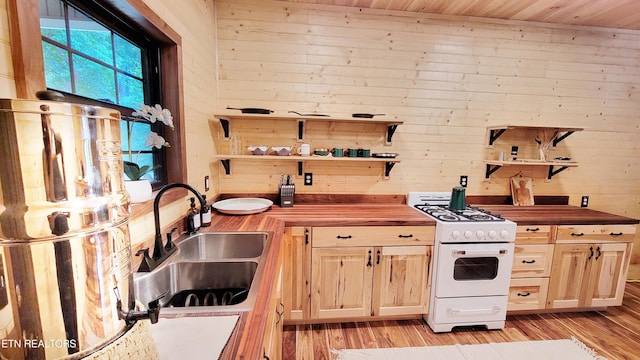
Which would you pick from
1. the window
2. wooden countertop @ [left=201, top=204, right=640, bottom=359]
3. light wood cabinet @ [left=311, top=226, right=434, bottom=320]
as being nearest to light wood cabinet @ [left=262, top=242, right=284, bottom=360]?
wooden countertop @ [left=201, top=204, right=640, bottom=359]

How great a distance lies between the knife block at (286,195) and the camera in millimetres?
2443

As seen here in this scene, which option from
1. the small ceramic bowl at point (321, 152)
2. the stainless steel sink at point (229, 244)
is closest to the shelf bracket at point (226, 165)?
the small ceramic bowl at point (321, 152)

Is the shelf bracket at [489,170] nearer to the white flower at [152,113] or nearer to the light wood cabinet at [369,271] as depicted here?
the light wood cabinet at [369,271]

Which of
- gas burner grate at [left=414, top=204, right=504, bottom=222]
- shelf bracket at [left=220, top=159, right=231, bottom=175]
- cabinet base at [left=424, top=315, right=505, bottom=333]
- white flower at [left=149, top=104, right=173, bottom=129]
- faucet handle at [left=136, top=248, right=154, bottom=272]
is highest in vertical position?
white flower at [left=149, top=104, right=173, bottom=129]

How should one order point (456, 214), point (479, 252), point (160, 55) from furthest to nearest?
1. point (456, 214)
2. point (479, 252)
3. point (160, 55)

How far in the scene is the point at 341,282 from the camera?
7.17ft

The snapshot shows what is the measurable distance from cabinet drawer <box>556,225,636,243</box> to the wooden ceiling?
186 cm

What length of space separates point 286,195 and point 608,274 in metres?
2.93

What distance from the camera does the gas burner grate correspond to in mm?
2195

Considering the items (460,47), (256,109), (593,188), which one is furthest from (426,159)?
(593,188)

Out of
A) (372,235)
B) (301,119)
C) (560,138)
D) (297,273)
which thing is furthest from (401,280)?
(560,138)

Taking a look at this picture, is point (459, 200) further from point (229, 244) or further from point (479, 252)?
point (229, 244)

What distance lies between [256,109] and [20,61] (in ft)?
5.37

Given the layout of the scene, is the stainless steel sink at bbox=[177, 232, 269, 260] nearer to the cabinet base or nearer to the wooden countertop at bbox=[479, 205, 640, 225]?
the cabinet base
